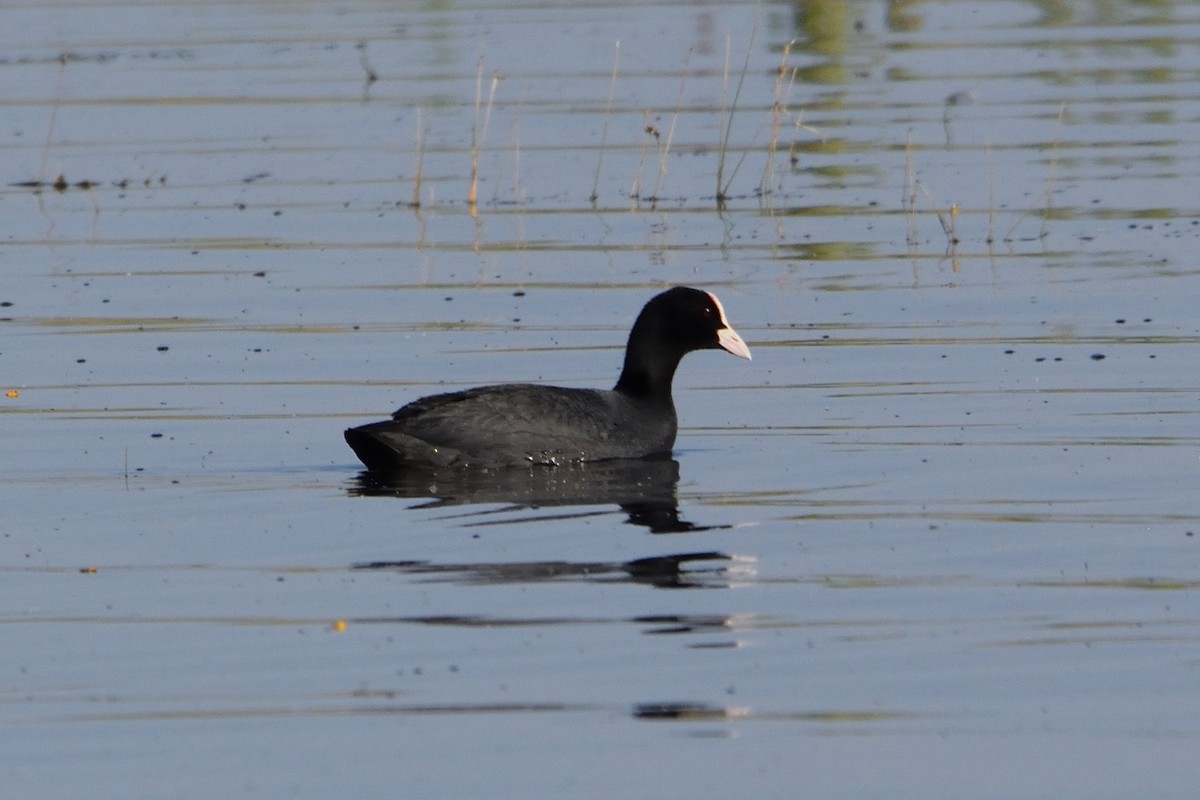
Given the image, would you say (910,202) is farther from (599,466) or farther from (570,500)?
(570,500)

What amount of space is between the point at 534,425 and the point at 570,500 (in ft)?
3.02

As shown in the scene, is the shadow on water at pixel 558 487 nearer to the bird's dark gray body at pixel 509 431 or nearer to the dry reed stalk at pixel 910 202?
the bird's dark gray body at pixel 509 431

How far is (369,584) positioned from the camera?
8.83 metres

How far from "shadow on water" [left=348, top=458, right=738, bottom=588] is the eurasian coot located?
0.25 ft

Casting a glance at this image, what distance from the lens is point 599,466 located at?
38.5 feet

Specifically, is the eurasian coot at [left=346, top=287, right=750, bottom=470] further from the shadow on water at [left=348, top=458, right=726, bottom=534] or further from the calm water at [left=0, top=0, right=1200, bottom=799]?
the calm water at [left=0, top=0, right=1200, bottom=799]

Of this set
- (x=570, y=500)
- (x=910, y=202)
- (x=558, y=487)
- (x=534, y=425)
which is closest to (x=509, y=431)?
(x=534, y=425)

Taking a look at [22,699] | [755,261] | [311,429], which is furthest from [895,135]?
[22,699]

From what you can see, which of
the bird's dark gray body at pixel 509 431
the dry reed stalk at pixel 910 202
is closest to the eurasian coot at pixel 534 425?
the bird's dark gray body at pixel 509 431

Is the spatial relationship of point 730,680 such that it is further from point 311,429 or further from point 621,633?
point 311,429

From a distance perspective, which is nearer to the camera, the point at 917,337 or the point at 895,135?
the point at 917,337

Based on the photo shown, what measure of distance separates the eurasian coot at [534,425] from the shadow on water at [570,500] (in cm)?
8

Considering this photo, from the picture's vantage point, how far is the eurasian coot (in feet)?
36.9

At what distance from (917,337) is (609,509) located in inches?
178
